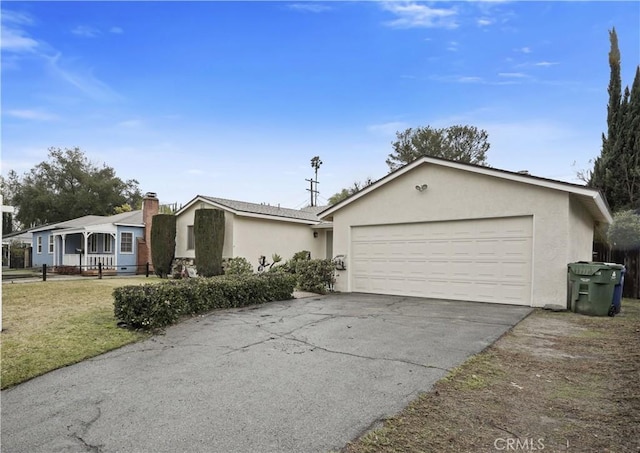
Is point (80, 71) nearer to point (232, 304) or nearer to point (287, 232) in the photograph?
point (232, 304)

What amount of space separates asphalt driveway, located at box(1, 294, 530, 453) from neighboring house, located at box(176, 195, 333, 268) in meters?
9.61

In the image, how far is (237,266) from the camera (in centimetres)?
1557

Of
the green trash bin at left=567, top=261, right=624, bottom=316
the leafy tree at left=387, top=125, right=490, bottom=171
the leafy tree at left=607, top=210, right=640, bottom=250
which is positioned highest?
the leafy tree at left=387, top=125, right=490, bottom=171

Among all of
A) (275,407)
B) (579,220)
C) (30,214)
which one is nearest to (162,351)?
(275,407)

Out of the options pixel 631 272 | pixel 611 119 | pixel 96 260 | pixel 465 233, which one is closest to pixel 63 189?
pixel 96 260

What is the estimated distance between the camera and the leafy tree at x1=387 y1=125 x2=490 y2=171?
33281 millimetres

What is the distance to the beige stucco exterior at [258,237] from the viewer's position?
16.7m

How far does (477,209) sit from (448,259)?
168 cm

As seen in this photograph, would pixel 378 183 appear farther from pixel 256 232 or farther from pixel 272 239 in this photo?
pixel 272 239

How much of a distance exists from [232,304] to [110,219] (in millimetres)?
17071

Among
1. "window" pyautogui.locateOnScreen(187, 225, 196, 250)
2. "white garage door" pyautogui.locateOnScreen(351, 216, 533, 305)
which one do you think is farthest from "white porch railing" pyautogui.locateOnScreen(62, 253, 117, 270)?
"white garage door" pyautogui.locateOnScreen(351, 216, 533, 305)

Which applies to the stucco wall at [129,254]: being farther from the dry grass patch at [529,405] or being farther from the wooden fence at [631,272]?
the wooden fence at [631,272]

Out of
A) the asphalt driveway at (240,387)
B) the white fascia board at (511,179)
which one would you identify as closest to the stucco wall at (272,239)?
the white fascia board at (511,179)

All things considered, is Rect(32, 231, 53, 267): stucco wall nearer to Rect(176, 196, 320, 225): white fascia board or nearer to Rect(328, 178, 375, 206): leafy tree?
Rect(176, 196, 320, 225): white fascia board
